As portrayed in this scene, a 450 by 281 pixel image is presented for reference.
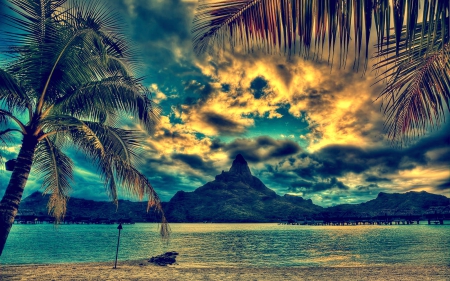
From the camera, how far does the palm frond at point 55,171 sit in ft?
→ 33.6

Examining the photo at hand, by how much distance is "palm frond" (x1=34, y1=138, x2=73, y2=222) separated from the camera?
1024cm

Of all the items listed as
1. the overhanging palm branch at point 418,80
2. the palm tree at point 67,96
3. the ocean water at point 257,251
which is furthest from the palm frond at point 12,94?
the ocean water at point 257,251

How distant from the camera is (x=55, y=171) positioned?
1026 centimetres

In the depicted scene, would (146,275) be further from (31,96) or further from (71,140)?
(31,96)

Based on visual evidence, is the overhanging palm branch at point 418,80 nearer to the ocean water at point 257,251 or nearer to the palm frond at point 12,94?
the palm frond at point 12,94

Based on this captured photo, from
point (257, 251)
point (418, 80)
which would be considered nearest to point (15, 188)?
point (418, 80)

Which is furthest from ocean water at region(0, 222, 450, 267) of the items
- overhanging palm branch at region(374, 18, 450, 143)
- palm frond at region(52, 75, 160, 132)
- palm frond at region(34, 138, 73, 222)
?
overhanging palm branch at region(374, 18, 450, 143)

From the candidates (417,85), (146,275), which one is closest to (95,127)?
(417,85)

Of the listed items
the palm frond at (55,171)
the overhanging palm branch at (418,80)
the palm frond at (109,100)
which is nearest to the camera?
the overhanging palm branch at (418,80)

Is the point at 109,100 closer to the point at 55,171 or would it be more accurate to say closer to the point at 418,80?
the point at 55,171

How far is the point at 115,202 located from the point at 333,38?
8.64 meters

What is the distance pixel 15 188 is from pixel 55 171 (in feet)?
7.92

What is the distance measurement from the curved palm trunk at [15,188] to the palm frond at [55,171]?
176 centimetres

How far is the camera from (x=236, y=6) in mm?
2844
